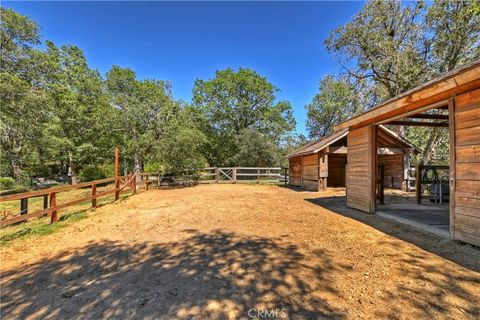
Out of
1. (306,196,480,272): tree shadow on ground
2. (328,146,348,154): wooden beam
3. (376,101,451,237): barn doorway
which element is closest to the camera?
(306,196,480,272): tree shadow on ground

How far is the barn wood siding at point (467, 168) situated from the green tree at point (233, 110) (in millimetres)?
22963

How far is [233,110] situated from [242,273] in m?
25.7

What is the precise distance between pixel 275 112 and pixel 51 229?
2551 cm

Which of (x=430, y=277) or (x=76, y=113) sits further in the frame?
(x=76, y=113)

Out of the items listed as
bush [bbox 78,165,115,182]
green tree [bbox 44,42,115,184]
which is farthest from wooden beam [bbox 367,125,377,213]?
bush [bbox 78,165,115,182]

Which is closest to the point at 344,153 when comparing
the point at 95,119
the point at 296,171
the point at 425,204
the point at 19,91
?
the point at 296,171

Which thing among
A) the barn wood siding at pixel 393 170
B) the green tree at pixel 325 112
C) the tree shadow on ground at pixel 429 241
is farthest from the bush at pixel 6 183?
the green tree at pixel 325 112

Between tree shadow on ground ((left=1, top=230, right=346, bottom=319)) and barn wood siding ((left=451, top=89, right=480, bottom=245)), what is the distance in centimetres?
269

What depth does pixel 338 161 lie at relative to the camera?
1602cm

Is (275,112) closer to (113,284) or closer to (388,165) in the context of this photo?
(388,165)

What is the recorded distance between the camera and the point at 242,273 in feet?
10.5

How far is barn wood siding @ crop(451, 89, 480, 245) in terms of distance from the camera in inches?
157

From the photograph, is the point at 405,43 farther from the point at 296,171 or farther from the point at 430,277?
the point at 430,277

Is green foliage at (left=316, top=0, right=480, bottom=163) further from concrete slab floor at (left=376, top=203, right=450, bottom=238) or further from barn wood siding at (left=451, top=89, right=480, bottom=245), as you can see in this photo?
barn wood siding at (left=451, top=89, right=480, bottom=245)
